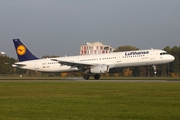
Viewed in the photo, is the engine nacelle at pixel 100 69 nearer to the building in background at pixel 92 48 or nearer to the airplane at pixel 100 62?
the airplane at pixel 100 62

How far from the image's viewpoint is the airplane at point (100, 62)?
54188mm

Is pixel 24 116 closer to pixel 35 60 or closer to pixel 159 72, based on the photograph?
pixel 35 60

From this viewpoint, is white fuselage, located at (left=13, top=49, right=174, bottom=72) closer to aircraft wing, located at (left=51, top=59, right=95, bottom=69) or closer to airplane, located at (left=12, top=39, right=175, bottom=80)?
airplane, located at (left=12, top=39, right=175, bottom=80)

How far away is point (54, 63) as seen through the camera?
59.2m

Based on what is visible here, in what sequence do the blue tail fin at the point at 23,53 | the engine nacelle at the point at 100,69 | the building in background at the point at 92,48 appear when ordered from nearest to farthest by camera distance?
the engine nacelle at the point at 100,69
the blue tail fin at the point at 23,53
the building in background at the point at 92,48

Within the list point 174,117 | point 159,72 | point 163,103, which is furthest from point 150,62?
point 159,72

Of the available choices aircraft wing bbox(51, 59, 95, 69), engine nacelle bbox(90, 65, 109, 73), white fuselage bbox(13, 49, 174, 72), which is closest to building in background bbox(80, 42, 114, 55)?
white fuselage bbox(13, 49, 174, 72)

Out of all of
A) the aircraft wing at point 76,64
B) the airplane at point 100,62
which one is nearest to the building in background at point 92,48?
the airplane at point 100,62

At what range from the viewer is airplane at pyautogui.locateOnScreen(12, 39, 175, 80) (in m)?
54.2

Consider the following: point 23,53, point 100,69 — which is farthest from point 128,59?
point 23,53

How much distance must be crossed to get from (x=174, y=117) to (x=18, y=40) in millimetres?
51058

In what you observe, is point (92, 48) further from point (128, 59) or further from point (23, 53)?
point (128, 59)

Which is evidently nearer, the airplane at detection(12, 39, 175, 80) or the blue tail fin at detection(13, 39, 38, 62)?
the airplane at detection(12, 39, 175, 80)

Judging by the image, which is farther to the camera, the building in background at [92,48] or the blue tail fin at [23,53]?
the building in background at [92,48]
